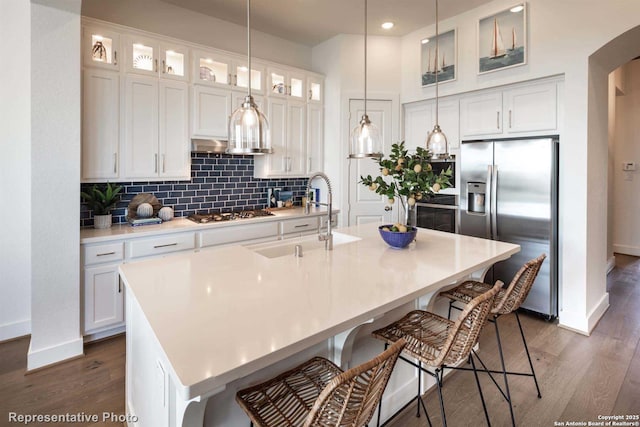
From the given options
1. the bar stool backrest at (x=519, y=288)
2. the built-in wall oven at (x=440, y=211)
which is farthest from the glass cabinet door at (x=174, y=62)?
the bar stool backrest at (x=519, y=288)

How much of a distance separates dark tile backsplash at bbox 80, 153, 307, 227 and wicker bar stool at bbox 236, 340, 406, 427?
2.71 metres

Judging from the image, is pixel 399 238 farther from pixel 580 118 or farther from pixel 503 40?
pixel 503 40

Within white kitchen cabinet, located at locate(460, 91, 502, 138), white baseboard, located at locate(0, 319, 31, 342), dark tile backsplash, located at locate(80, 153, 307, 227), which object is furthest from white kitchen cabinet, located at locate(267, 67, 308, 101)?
white baseboard, located at locate(0, 319, 31, 342)

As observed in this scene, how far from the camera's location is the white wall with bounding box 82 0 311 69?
10.4ft

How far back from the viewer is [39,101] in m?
2.40

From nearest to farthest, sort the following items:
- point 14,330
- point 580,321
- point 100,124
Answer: point 100,124, point 14,330, point 580,321

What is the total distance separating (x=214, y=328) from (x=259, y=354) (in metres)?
0.22

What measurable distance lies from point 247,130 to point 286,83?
267 centimetres

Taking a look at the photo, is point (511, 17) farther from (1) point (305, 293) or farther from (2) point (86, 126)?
(2) point (86, 126)

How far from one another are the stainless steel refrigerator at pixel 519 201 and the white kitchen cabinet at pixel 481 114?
0.55ft

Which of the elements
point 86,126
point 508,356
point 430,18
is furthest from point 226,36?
point 508,356

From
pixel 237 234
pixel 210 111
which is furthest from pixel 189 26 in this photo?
pixel 237 234

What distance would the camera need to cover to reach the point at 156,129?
3160 mm

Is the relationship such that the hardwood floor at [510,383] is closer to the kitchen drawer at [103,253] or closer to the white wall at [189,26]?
the kitchen drawer at [103,253]
